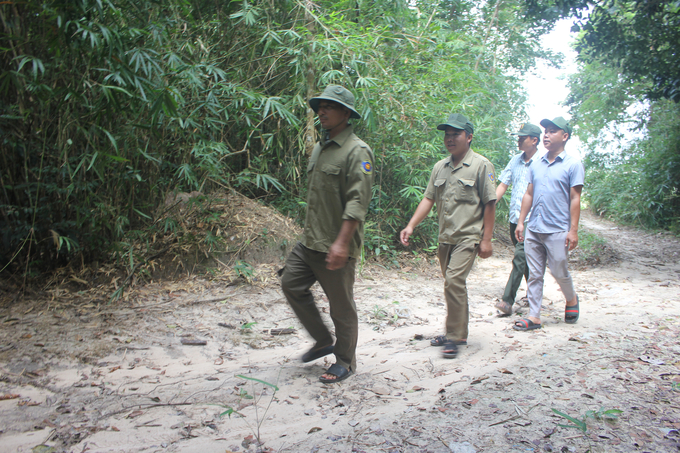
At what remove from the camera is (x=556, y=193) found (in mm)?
3559

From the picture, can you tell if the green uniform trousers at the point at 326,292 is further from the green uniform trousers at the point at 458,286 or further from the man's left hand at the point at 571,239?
the man's left hand at the point at 571,239

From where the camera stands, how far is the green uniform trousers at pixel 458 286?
3064mm

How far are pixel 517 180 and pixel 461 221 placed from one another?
64.1 inches

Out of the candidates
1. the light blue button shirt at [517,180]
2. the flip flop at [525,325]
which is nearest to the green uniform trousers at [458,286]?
the flip flop at [525,325]

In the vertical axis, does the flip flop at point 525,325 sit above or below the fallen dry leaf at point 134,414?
above

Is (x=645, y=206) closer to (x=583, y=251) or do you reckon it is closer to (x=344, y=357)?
(x=583, y=251)

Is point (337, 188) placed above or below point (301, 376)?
above

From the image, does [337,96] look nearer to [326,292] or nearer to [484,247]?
[326,292]

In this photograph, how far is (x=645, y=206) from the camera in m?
11.1

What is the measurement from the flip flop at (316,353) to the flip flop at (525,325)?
1.71 m

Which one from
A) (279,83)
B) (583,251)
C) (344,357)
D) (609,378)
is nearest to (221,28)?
(279,83)

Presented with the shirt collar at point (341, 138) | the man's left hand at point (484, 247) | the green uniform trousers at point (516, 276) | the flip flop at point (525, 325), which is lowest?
the flip flop at point (525, 325)

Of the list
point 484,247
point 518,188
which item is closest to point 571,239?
point 484,247

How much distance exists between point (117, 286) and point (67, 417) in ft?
7.03
